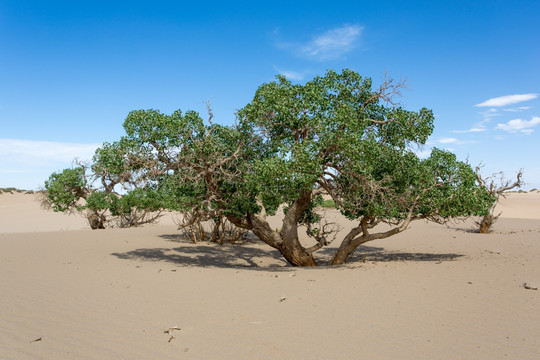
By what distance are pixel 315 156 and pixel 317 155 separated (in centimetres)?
14

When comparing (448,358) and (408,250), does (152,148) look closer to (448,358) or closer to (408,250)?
(448,358)

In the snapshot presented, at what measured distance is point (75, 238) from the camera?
60.4 ft

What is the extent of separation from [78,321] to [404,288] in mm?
6113

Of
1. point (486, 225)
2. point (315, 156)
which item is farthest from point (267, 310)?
point (486, 225)

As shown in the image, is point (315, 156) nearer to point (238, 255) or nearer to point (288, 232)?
point (288, 232)

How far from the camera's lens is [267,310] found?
6.78 m

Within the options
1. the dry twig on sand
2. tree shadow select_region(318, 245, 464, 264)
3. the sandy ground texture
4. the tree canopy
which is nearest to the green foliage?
the sandy ground texture

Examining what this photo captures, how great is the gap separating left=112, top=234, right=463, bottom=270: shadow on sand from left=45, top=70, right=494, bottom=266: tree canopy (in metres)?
2.60

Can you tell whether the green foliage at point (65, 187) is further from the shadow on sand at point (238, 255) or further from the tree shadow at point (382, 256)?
the tree shadow at point (382, 256)

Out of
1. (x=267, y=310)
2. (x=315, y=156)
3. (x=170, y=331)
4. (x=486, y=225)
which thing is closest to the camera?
(x=170, y=331)

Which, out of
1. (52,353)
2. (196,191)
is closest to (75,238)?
(196,191)

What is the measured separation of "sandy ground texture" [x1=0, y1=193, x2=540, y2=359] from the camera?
5195mm

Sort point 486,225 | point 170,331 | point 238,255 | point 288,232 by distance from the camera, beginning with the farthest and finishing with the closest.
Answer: point 486,225, point 238,255, point 288,232, point 170,331

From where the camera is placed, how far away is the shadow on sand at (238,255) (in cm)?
1395
